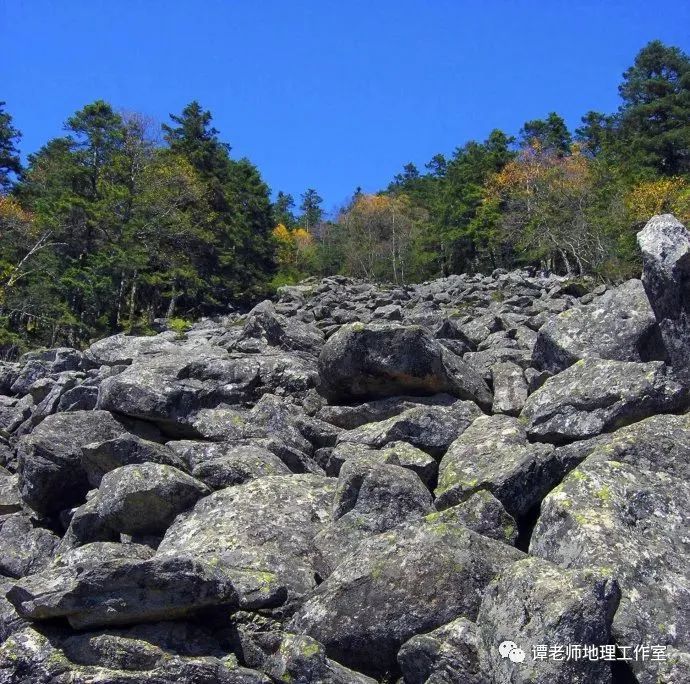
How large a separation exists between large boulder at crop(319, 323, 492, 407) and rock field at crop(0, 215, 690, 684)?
5 centimetres

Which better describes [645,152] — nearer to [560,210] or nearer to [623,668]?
[560,210]

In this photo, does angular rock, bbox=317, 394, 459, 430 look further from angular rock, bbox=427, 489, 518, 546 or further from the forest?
the forest

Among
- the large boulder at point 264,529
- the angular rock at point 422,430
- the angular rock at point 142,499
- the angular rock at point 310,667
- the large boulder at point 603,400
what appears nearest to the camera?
the angular rock at point 310,667

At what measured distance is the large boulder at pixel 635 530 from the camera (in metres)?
8.62

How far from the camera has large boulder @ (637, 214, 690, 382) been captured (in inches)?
551

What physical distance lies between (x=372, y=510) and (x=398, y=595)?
7.18 feet

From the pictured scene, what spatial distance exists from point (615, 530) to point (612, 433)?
3110mm

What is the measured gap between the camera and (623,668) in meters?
8.20

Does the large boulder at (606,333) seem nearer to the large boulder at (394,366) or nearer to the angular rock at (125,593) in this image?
the large boulder at (394,366)

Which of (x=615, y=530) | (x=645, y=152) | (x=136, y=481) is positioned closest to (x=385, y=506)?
(x=615, y=530)

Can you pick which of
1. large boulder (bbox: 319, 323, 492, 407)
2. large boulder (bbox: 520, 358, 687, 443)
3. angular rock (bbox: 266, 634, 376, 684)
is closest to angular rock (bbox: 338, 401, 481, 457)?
large boulder (bbox: 319, 323, 492, 407)

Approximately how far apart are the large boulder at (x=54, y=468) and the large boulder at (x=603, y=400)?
8.24m

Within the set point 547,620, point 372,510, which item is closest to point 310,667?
point 547,620

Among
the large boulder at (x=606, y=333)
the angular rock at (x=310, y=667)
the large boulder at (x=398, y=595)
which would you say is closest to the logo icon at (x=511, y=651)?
the large boulder at (x=398, y=595)
